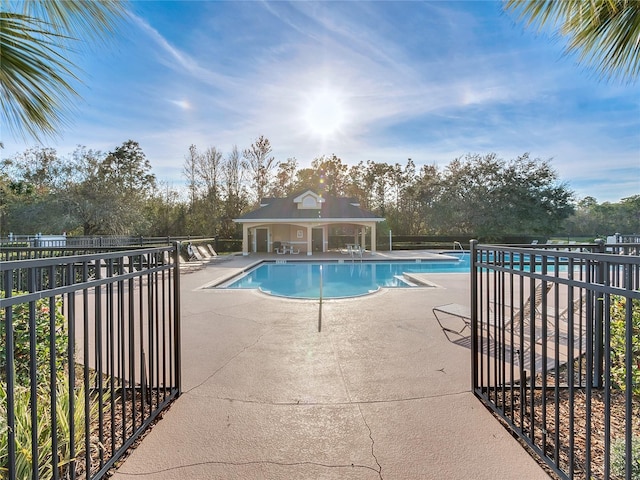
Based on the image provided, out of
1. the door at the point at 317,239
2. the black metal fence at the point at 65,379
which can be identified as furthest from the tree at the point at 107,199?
the black metal fence at the point at 65,379

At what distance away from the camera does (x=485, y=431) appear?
2471 mm

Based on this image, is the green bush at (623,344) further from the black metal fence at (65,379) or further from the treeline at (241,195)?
the treeline at (241,195)

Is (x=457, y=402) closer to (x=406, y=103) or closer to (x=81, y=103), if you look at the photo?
(x=81, y=103)

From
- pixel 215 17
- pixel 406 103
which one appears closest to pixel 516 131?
pixel 406 103

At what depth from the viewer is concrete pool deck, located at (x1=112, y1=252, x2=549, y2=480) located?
2098 mm

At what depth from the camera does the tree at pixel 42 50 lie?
157cm

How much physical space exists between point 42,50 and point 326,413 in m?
3.11

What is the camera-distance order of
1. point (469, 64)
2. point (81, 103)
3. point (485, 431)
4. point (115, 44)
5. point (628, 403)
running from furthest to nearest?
point (469, 64), point (485, 431), point (81, 103), point (115, 44), point (628, 403)

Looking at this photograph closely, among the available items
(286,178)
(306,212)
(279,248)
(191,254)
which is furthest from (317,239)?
(286,178)

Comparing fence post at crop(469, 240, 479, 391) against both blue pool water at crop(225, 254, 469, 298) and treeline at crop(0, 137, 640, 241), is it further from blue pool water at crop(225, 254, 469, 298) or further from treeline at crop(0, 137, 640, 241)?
treeline at crop(0, 137, 640, 241)

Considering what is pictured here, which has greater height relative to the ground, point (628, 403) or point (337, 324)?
point (628, 403)

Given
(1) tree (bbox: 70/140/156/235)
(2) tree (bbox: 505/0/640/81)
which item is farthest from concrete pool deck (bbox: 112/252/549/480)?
(1) tree (bbox: 70/140/156/235)

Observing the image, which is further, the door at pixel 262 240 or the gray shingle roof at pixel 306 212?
the door at pixel 262 240

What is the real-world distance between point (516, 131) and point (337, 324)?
2024cm
